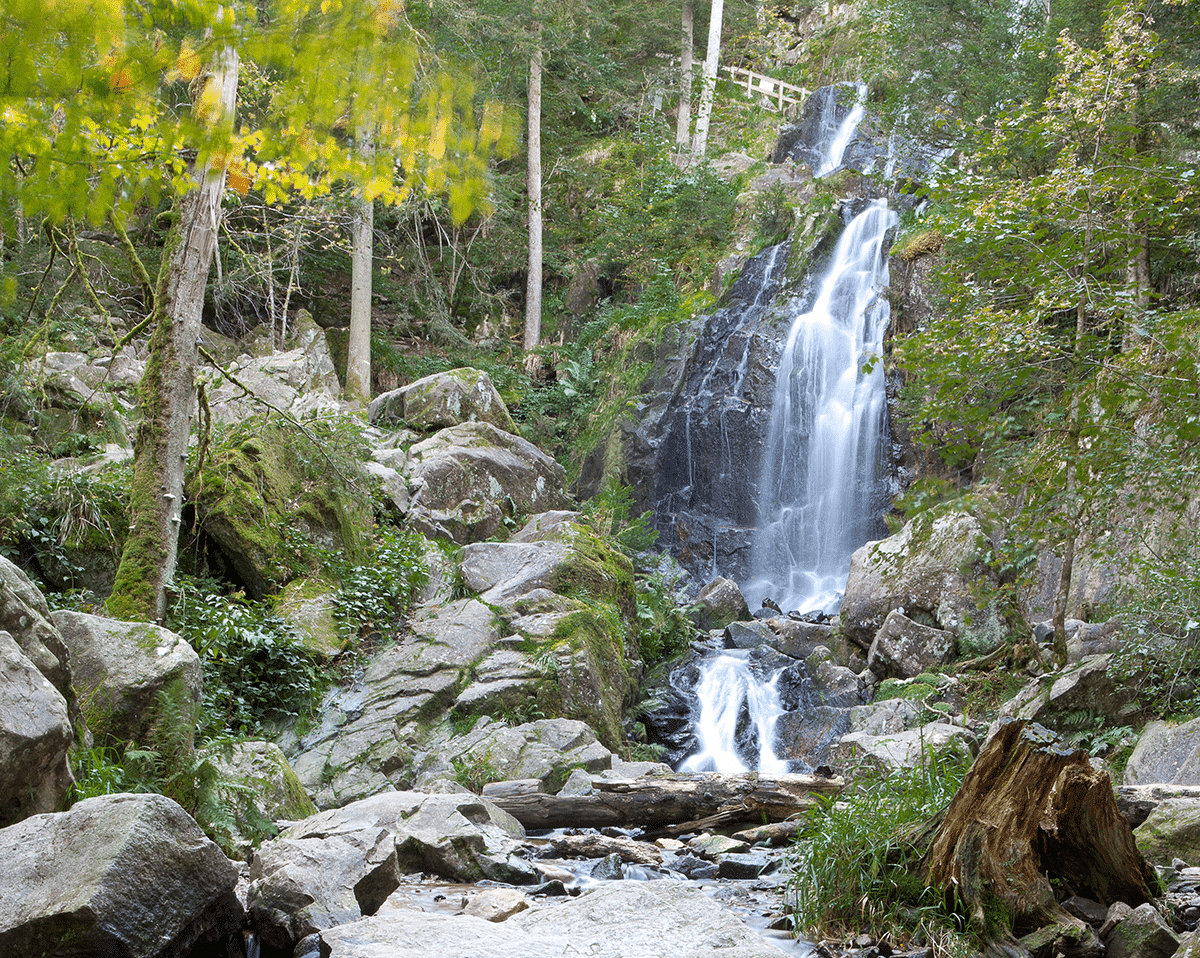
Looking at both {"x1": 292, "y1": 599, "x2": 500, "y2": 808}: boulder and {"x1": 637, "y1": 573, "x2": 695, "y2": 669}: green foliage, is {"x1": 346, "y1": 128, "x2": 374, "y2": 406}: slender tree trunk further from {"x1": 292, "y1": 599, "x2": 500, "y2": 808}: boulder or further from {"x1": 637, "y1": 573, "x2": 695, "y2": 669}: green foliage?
{"x1": 292, "y1": 599, "x2": 500, "y2": 808}: boulder

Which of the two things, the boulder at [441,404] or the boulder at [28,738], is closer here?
the boulder at [28,738]

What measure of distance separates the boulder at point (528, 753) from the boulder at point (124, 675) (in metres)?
2.36

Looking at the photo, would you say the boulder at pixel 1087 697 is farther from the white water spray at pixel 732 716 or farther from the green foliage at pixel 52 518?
the green foliage at pixel 52 518

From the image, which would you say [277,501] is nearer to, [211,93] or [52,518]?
[52,518]

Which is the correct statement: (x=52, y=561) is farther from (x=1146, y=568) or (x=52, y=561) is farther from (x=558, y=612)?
(x=1146, y=568)

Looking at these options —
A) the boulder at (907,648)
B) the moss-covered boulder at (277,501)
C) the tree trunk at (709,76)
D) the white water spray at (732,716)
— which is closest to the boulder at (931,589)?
the boulder at (907,648)

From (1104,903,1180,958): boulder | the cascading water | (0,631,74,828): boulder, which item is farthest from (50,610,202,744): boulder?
the cascading water

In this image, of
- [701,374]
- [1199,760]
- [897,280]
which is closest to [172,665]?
[1199,760]

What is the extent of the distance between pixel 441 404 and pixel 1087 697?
10.3 meters

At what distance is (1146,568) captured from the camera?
6727mm

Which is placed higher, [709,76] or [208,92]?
[709,76]

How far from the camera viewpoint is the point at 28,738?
307 cm

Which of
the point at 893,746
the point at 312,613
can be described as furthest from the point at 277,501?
the point at 893,746

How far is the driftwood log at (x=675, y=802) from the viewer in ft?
18.4
